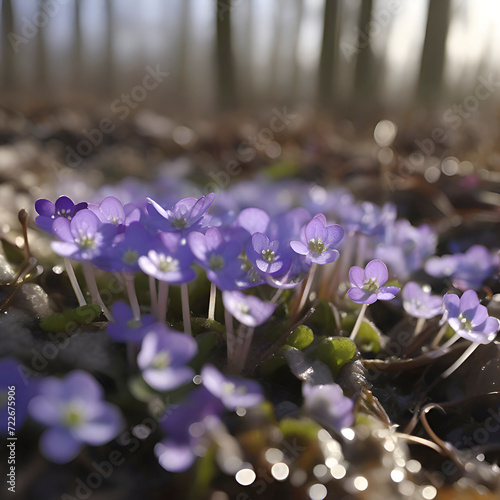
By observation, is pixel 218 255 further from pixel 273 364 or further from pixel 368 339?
pixel 368 339

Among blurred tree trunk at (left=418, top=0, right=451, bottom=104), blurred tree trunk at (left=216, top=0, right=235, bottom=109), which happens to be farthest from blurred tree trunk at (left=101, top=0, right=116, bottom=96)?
blurred tree trunk at (left=418, top=0, right=451, bottom=104)

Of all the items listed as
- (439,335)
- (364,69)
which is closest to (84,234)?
(439,335)

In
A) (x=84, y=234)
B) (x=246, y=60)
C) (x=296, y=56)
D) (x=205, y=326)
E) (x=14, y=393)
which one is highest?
(x=84, y=234)

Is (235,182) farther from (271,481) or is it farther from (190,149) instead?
(271,481)

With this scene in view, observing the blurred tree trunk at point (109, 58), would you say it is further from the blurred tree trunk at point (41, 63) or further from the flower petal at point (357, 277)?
the flower petal at point (357, 277)

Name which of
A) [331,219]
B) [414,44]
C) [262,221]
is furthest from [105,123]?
[414,44]

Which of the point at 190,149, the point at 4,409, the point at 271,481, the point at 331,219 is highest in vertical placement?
the point at 4,409
